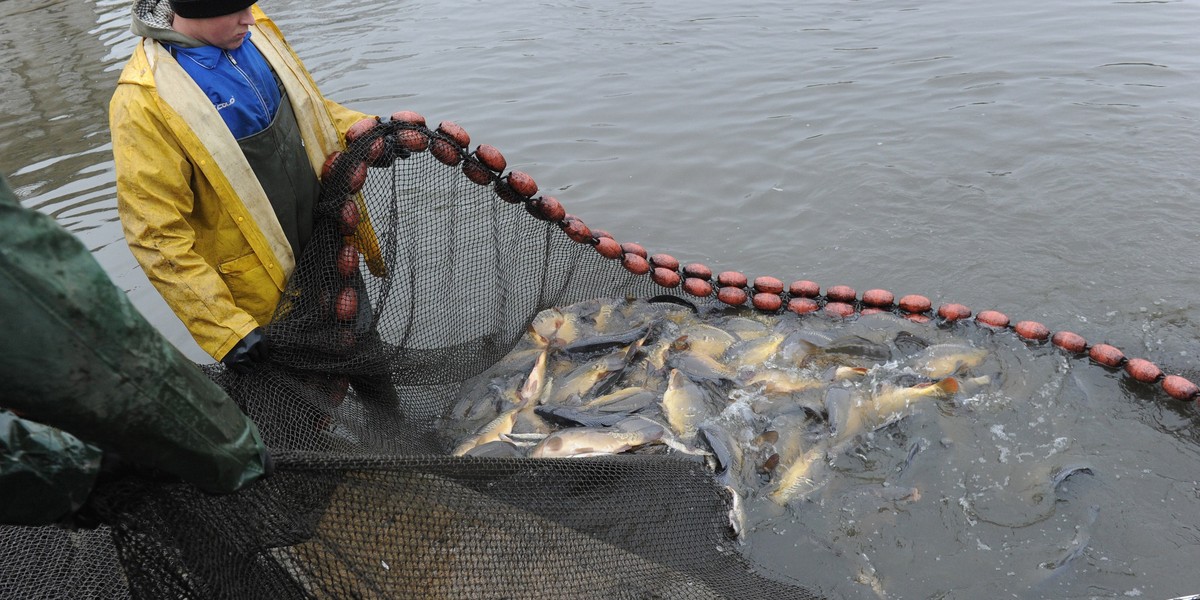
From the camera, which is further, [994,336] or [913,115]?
[913,115]

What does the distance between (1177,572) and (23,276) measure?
14.4 ft

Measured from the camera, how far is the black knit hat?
11.2 ft

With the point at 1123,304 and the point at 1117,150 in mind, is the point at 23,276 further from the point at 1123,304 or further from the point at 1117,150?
the point at 1117,150

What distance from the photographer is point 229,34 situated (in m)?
3.58

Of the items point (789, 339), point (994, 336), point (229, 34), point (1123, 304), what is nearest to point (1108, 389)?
point (994, 336)

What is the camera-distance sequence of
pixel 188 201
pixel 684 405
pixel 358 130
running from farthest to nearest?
pixel 684 405
pixel 358 130
pixel 188 201

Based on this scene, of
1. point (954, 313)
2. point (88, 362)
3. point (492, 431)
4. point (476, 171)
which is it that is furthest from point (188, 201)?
point (954, 313)

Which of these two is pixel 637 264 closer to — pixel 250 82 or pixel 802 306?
pixel 802 306

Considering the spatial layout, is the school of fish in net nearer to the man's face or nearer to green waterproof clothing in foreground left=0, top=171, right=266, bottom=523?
the man's face

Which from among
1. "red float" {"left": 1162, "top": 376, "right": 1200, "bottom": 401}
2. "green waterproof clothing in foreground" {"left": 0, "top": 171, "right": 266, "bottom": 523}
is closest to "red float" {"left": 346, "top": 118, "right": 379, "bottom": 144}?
"green waterproof clothing in foreground" {"left": 0, "top": 171, "right": 266, "bottom": 523}

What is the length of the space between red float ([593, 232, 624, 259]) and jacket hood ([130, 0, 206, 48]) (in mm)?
2453

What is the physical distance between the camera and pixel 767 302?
544 cm

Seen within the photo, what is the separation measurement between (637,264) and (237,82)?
8.39 ft

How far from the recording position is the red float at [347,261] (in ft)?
13.4
